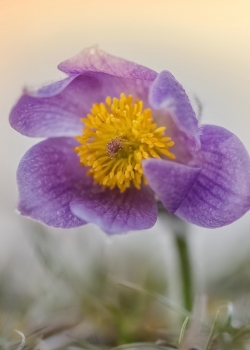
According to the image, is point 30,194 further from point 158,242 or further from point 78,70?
point 158,242

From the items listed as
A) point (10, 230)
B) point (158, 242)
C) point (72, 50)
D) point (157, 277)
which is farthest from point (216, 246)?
point (72, 50)

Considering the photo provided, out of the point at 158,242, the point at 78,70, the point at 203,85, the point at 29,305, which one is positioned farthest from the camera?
the point at 203,85

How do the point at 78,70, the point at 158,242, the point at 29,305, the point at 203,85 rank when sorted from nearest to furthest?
the point at 78,70 < the point at 29,305 < the point at 158,242 < the point at 203,85

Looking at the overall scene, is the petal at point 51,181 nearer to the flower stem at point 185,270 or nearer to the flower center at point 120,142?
the flower center at point 120,142

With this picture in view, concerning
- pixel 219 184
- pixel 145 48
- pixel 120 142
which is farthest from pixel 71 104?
pixel 145 48

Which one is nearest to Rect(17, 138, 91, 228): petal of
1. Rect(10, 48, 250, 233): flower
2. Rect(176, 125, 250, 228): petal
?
Rect(10, 48, 250, 233): flower

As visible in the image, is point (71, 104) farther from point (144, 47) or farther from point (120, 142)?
point (144, 47)
